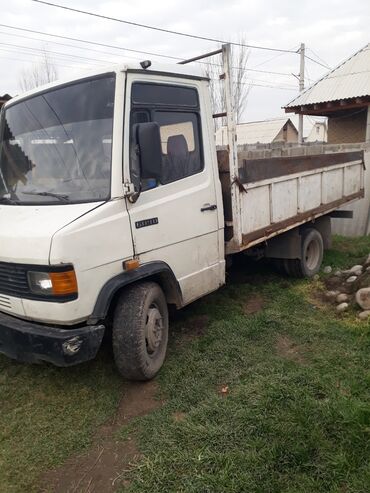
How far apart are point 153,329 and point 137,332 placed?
291mm

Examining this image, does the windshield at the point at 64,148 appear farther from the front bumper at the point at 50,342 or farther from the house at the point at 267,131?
the house at the point at 267,131

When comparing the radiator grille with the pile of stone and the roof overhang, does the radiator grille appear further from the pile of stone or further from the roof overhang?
the roof overhang

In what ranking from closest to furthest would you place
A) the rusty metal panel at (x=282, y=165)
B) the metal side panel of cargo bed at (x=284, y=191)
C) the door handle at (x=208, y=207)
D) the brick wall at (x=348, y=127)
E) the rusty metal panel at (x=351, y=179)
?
the door handle at (x=208, y=207), the metal side panel of cargo bed at (x=284, y=191), the rusty metal panel at (x=282, y=165), the rusty metal panel at (x=351, y=179), the brick wall at (x=348, y=127)

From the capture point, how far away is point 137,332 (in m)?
3.31

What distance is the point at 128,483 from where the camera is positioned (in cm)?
260

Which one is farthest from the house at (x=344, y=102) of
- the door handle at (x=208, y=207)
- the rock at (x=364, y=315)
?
the door handle at (x=208, y=207)

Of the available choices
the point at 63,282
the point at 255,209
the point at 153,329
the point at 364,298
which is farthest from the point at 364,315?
the point at 63,282

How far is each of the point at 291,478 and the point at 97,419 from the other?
147cm

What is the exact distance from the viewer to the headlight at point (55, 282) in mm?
2867

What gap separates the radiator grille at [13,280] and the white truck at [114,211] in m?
0.01

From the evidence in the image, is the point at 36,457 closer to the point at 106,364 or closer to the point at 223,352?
the point at 106,364

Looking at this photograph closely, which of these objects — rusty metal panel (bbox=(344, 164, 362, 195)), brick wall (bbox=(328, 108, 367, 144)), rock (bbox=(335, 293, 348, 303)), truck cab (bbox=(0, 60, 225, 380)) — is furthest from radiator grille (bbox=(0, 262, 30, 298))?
brick wall (bbox=(328, 108, 367, 144))

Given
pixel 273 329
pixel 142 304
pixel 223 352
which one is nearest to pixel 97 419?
pixel 142 304

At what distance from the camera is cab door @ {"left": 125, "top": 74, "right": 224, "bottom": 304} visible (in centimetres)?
345
